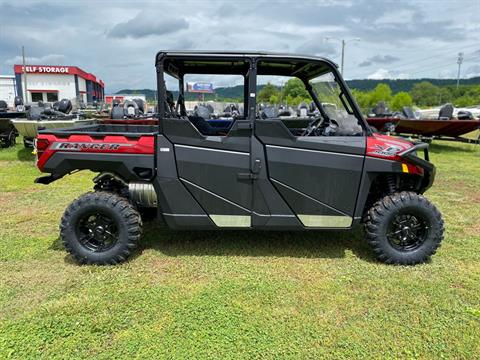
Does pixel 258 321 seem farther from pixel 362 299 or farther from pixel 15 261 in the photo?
pixel 15 261

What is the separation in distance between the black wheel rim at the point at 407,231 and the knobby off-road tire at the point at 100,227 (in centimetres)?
238

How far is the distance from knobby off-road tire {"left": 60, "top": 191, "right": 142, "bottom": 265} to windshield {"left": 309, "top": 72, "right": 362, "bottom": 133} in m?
2.15

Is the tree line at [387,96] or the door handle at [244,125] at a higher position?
the tree line at [387,96]

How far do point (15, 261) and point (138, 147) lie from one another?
1.60m

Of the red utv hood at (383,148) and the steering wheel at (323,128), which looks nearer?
the red utv hood at (383,148)

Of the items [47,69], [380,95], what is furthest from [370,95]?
[47,69]

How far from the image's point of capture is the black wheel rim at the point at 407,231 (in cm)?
361

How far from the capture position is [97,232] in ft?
11.9

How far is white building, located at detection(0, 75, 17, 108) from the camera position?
54219 millimetres

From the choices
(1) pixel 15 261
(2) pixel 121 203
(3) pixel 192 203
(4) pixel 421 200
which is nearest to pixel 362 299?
(4) pixel 421 200

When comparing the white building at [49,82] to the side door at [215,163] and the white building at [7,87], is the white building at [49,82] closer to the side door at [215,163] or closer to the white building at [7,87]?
the white building at [7,87]

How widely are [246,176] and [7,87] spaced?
62267 mm

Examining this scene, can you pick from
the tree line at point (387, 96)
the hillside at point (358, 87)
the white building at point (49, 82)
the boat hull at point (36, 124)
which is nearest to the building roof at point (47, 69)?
the white building at point (49, 82)

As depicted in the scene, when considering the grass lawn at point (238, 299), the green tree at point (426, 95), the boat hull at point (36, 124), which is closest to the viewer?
the grass lawn at point (238, 299)
